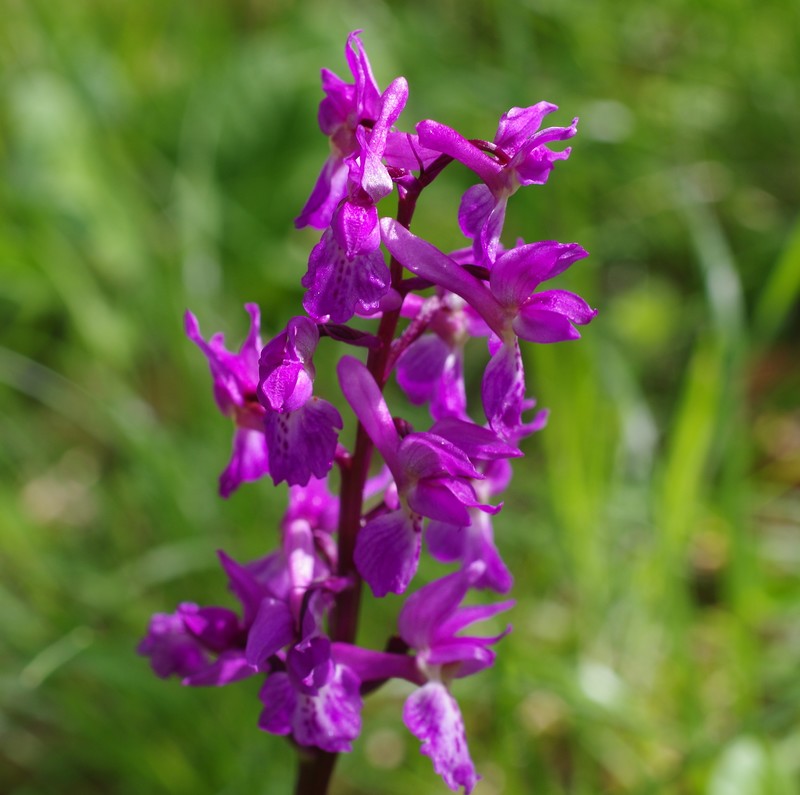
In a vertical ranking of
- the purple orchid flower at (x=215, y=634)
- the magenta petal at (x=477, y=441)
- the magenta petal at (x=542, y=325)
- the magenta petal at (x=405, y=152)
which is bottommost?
the purple orchid flower at (x=215, y=634)

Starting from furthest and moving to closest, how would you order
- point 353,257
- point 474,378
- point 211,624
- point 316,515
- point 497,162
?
point 474,378
point 316,515
point 211,624
point 497,162
point 353,257

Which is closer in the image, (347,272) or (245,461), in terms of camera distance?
(347,272)

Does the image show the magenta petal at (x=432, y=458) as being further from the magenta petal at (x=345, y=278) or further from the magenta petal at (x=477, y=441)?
the magenta petal at (x=345, y=278)

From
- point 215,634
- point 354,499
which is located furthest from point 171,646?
point 354,499

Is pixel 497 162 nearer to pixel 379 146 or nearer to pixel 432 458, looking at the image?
pixel 379 146

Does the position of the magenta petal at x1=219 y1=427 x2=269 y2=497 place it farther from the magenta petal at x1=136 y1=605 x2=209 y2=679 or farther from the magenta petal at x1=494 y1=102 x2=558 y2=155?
the magenta petal at x1=494 y1=102 x2=558 y2=155

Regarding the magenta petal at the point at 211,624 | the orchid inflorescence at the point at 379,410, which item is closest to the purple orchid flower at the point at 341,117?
the orchid inflorescence at the point at 379,410

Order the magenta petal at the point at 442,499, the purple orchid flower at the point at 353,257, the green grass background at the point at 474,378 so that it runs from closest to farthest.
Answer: the purple orchid flower at the point at 353,257, the magenta petal at the point at 442,499, the green grass background at the point at 474,378
